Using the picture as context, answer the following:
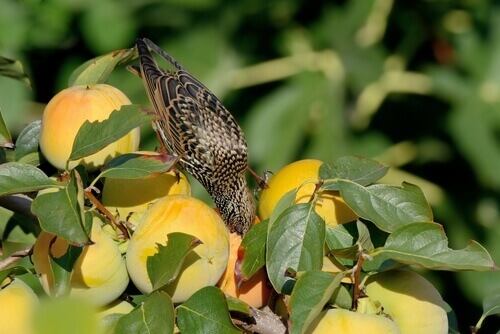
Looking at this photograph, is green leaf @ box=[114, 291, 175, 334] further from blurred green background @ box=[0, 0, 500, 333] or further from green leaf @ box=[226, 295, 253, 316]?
blurred green background @ box=[0, 0, 500, 333]

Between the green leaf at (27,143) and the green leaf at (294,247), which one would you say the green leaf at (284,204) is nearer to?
the green leaf at (294,247)

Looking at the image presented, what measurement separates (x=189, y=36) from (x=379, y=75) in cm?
53

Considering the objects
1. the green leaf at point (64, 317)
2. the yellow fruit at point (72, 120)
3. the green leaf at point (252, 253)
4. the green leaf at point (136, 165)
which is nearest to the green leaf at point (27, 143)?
the yellow fruit at point (72, 120)

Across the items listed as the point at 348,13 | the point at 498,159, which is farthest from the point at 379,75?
the point at 498,159

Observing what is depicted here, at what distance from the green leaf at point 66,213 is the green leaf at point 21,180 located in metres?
0.02

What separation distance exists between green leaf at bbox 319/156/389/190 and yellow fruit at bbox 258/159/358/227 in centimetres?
2

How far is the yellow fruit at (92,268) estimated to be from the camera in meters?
0.81

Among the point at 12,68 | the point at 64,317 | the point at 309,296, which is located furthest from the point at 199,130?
the point at 64,317

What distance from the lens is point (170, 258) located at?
0.79m

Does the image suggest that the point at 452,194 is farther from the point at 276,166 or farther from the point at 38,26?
the point at 38,26

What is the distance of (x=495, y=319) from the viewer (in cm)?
269

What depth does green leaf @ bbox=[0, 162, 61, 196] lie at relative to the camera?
2.62 ft

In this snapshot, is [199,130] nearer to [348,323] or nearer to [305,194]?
[305,194]

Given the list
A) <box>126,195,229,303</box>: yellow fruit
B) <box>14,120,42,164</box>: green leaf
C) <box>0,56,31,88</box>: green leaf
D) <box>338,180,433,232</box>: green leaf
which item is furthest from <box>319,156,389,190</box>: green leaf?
<box>0,56,31,88</box>: green leaf
